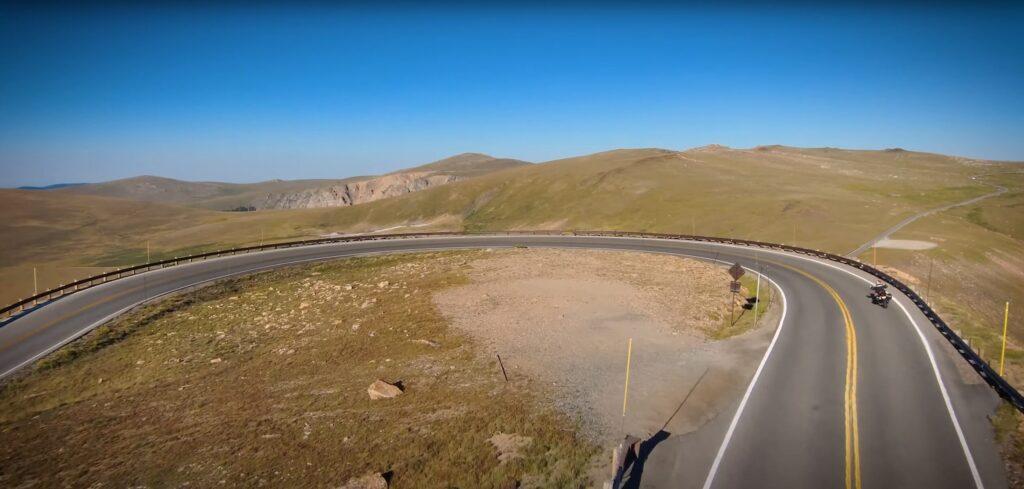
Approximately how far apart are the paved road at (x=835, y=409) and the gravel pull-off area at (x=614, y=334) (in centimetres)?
142

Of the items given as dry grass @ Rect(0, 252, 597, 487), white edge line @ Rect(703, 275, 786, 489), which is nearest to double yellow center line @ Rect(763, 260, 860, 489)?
white edge line @ Rect(703, 275, 786, 489)

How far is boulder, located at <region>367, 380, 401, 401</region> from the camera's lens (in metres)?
21.1

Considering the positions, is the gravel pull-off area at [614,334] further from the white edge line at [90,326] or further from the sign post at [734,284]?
the white edge line at [90,326]

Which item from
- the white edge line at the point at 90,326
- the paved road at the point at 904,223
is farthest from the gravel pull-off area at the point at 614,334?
the white edge line at the point at 90,326

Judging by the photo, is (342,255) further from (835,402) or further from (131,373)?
(835,402)

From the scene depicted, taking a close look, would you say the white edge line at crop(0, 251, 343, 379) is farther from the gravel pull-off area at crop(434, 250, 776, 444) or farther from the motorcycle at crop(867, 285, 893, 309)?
the motorcycle at crop(867, 285, 893, 309)

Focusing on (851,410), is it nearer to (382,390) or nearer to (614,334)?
(614,334)

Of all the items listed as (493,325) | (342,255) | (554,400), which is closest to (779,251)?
(493,325)

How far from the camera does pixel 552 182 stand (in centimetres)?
12488

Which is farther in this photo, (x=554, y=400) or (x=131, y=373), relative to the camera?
(x=131, y=373)

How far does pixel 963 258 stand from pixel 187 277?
249 feet

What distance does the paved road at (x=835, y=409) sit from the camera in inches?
563

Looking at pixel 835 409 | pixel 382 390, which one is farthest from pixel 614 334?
pixel 382 390

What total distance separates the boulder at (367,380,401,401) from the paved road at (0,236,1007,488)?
36.3 feet
